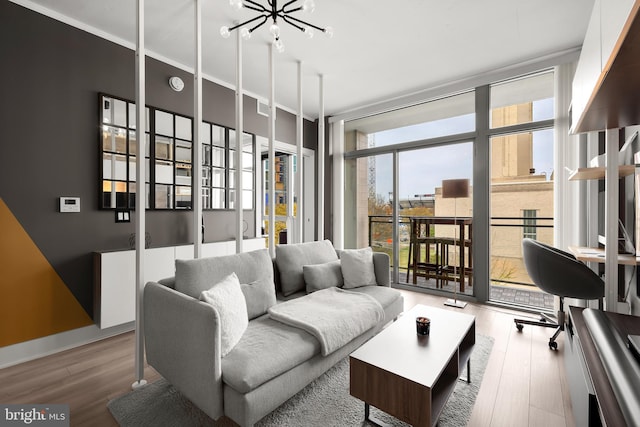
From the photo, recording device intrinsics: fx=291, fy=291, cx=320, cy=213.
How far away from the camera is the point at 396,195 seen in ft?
14.4

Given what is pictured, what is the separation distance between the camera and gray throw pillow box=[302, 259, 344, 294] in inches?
105

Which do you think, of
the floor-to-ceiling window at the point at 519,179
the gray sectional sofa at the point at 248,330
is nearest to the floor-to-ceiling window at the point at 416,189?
the floor-to-ceiling window at the point at 519,179

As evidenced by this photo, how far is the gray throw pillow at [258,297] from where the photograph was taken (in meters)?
2.06

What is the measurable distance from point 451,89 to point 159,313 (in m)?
4.02

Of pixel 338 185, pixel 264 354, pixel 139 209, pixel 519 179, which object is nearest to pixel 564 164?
pixel 519 179

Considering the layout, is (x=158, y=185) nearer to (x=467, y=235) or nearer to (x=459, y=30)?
(x=459, y=30)

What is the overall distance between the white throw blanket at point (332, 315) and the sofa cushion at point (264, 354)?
6 centimetres

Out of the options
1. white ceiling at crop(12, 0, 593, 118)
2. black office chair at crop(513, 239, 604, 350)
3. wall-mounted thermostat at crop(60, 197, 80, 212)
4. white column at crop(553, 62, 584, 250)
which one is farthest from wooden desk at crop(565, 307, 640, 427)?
wall-mounted thermostat at crop(60, 197, 80, 212)

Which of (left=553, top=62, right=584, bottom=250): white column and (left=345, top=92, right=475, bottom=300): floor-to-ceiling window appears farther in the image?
(left=345, top=92, right=475, bottom=300): floor-to-ceiling window

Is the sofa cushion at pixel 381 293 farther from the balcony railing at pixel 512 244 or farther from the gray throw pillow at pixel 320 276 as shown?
the balcony railing at pixel 512 244

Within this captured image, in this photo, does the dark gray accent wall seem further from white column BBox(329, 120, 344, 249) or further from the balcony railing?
the balcony railing

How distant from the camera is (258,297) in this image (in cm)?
212

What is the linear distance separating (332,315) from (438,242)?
102 inches

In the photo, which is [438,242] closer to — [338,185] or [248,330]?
[338,185]
